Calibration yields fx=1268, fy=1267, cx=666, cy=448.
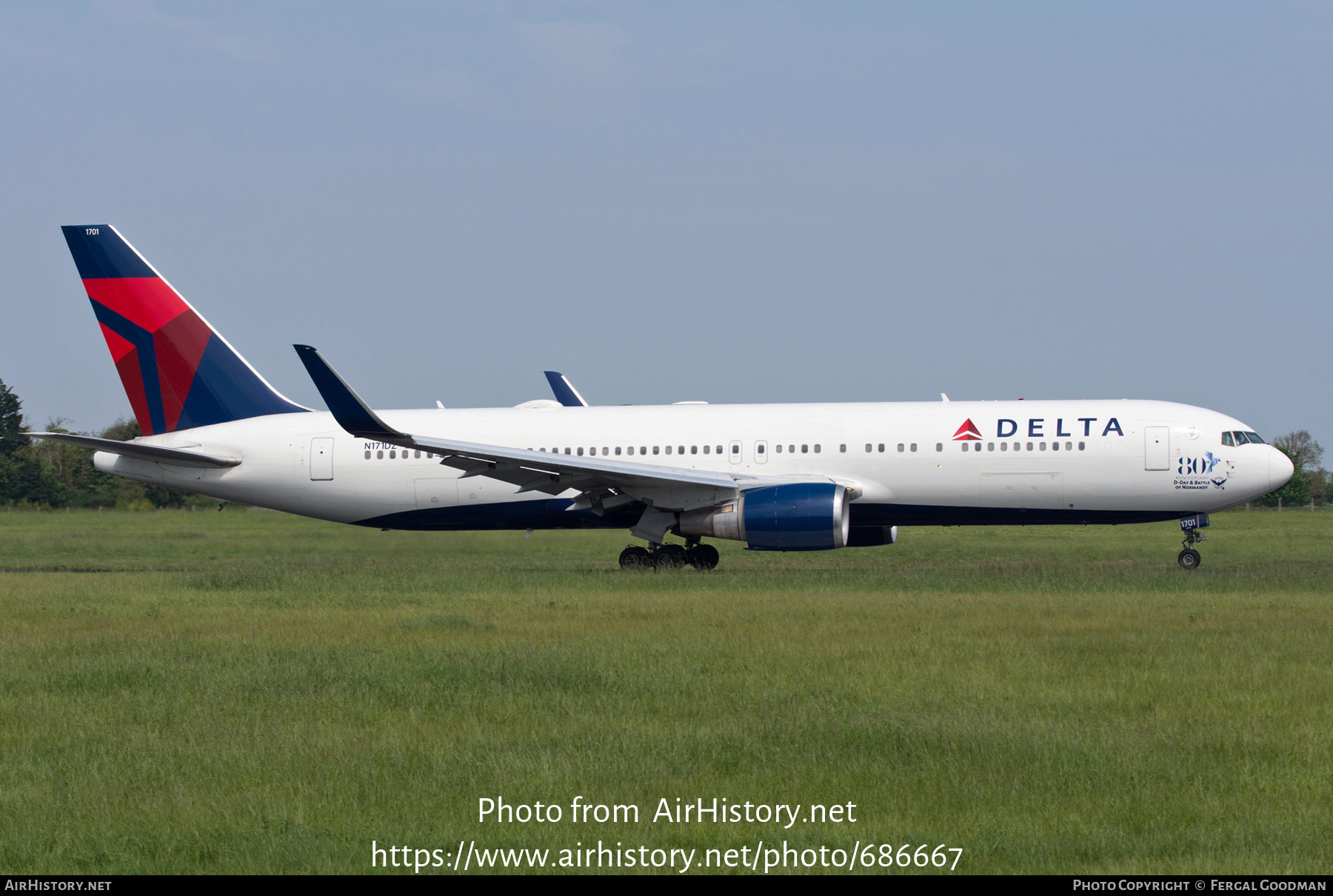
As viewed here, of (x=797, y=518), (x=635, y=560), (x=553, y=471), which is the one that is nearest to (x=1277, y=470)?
(x=797, y=518)

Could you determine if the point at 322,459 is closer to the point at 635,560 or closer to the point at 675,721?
the point at 635,560

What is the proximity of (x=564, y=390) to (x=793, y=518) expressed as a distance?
11980 millimetres

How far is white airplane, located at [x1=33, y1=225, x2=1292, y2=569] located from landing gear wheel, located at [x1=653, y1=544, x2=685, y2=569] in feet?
0.10

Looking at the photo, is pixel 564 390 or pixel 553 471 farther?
pixel 564 390

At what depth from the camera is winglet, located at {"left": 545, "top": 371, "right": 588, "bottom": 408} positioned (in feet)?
103

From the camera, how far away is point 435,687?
9.79m

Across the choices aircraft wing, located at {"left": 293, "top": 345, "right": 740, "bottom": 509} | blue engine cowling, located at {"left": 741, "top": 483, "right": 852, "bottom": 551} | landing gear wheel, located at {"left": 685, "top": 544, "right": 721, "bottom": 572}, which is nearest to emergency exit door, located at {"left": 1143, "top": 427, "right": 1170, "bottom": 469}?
blue engine cowling, located at {"left": 741, "top": 483, "right": 852, "bottom": 551}

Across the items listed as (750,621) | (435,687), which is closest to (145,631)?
(435,687)

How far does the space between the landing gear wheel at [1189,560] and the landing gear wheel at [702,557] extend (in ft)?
27.1

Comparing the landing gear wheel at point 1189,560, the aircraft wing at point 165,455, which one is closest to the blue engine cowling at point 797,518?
the landing gear wheel at point 1189,560

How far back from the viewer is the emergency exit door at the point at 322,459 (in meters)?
24.7

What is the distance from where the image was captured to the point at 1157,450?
71.5 feet

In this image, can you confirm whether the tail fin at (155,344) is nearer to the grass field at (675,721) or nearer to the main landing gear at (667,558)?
the grass field at (675,721)

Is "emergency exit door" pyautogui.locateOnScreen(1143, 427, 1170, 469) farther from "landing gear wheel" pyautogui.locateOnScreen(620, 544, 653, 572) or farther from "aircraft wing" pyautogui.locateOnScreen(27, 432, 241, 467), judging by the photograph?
"aircraft wing" pyautogui.locateOnScreen(27, 432, 241, 467)
